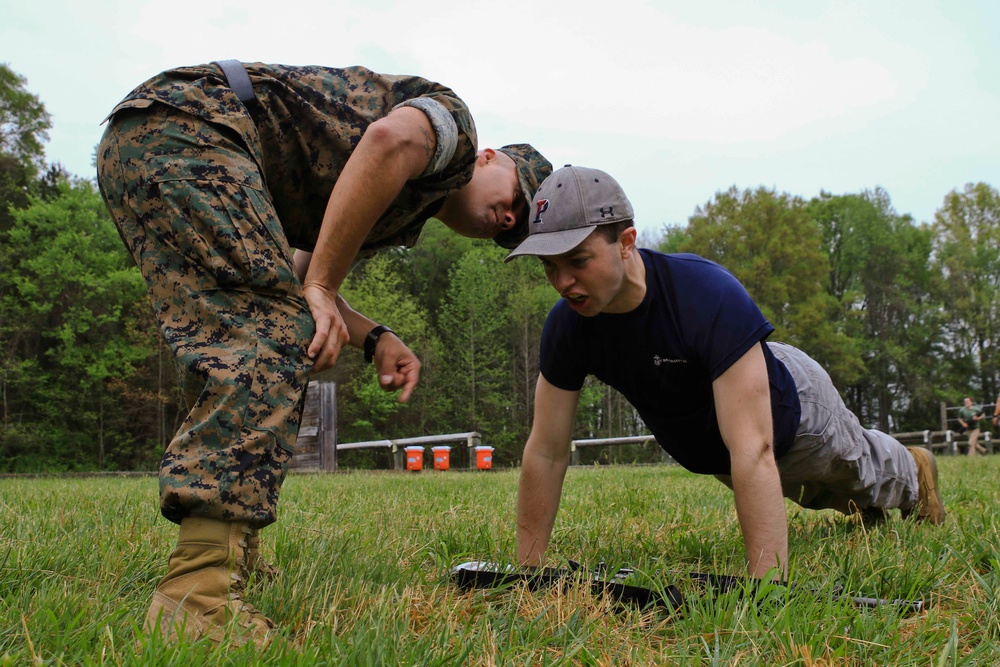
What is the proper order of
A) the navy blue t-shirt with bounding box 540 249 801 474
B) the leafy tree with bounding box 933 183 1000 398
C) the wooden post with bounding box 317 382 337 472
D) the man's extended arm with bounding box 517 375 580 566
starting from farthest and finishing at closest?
the leafy tree with bounding box 933 183 1000 398, the wooden post with bounding box 317 382 337 472, the man's extended arm with bounding box 517 375 580 566, the navy blue t-shirt with bounding box 540 249 801 474

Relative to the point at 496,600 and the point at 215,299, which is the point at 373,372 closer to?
the point at 496,600

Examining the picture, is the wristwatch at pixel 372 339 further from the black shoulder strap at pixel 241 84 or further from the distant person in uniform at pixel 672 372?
the black shoulder strap at pixel 241 84

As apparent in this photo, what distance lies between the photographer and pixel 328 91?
2.72m

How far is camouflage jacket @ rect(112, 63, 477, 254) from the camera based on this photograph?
251 cm

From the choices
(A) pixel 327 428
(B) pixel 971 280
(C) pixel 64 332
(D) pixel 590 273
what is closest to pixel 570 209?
(D) pixel 590 273

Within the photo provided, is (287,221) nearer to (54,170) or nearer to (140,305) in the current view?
(140,305)

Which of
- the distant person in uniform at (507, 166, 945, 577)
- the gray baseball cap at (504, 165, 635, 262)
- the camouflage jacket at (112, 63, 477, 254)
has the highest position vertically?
the camouflage jacket at (112, 63, 477, 254)

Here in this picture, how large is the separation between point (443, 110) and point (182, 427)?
1.19m

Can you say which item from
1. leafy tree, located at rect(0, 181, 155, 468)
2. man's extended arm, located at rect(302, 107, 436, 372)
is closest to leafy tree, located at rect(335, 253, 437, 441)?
leafy tree, located at rect(0, 181, 155, 468)

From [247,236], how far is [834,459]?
110 inches

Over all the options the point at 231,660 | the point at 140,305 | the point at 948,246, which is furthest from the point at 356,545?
the point at 948,246

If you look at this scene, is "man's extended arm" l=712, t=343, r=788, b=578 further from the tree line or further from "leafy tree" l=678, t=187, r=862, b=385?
"leafy tree" l=678, t=187, r=862, b=385

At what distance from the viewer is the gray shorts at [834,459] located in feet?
12.3

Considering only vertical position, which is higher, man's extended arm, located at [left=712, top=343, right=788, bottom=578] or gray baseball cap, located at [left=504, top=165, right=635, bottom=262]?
gray baseball cap, located at [left=504, top=165, right=635, bottom=262]
